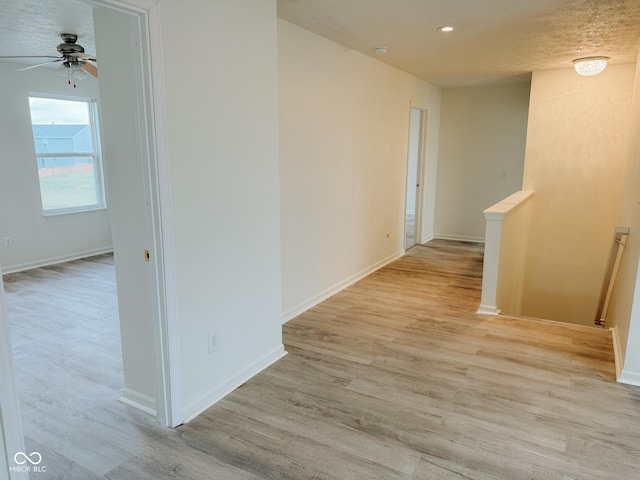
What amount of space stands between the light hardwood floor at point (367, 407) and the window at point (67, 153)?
94.9 inches

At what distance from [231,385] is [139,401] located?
1.72ft

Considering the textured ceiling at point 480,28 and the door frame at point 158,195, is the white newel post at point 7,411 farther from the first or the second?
the textured ceiling at point 480,28

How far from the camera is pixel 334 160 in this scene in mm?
4254

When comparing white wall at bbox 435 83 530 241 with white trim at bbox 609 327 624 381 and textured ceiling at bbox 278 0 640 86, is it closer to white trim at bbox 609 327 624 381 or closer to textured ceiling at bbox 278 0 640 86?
textured ceiling at bbox 278 0 640 86

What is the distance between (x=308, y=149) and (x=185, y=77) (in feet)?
5.87

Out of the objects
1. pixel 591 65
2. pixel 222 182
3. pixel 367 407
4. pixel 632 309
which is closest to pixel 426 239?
pixel 591 65

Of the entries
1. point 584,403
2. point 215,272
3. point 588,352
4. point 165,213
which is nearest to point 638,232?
point 588,352

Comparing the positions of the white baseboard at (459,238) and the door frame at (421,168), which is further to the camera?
the white baseboard at (459,238)

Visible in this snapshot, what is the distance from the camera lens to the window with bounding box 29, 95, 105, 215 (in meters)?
5.60

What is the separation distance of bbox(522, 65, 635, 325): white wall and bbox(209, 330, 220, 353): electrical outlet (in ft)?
15.3

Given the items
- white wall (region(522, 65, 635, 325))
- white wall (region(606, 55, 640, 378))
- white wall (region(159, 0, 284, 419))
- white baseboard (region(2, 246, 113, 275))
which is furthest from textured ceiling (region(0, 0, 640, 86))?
white baseboard (region(2, 246, 113, 275))

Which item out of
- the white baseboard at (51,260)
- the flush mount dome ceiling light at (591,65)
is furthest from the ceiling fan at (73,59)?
the flush mount dome ceiling light at (591,65)

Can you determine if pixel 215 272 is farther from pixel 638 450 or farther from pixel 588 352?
pixel 588 352

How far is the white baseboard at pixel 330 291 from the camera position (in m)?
3.83
